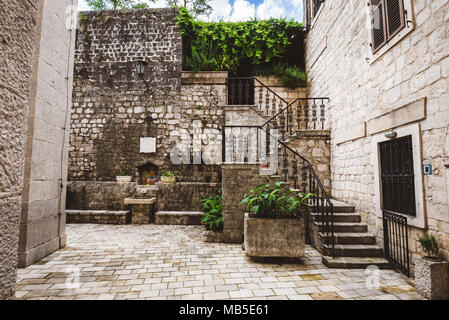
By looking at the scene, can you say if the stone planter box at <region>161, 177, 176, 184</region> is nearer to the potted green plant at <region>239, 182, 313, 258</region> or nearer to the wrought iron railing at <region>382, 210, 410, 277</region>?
the potted green plant at <region>239, 182, 313, 258</region>

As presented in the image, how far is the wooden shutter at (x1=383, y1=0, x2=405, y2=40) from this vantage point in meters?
3.36

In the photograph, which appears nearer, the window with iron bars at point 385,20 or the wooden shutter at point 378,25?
the window with iron bars at point 385,20

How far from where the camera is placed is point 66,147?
445 cm

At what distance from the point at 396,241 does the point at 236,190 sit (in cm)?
283

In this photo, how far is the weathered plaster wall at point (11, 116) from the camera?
3.47 feet

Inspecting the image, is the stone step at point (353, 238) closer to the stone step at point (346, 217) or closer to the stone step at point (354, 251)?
the stone step at point (354, 251)

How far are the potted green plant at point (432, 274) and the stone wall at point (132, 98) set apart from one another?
19.1ft

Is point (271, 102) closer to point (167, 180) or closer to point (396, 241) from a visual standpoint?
point (167, 180)

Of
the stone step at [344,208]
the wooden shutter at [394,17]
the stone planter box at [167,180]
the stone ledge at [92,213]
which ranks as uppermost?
the wooden shutter at [394,17]

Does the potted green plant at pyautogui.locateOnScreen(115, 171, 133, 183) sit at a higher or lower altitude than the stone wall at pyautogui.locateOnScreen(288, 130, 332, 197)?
lower

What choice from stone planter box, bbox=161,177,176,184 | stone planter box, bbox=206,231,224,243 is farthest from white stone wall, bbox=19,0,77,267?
stone planter box, bbox=161,177,176,184

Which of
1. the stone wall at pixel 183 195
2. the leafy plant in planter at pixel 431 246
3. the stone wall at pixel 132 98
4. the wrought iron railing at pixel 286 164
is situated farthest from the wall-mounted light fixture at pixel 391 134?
the stone wall at pixel 132 98

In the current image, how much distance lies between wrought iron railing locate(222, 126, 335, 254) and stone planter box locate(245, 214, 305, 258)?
0.60 metres
